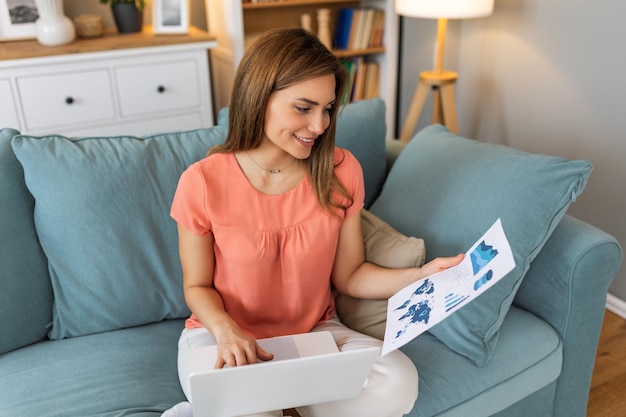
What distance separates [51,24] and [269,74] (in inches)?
70.2

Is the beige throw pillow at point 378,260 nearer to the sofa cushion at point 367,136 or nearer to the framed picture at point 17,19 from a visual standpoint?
the sofa cushion at point 367,136

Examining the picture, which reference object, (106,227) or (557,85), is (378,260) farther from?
(557,85)

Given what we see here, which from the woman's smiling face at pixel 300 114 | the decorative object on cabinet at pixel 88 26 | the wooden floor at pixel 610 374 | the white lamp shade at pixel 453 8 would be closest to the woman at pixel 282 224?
the woman's smiling face at pixel 300 114

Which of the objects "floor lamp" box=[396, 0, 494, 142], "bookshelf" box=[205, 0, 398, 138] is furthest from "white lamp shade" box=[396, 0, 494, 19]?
"bookshelf" box=[205, 0, 398, 138]

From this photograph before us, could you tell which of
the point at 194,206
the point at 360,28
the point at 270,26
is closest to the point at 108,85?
the point at 270,26

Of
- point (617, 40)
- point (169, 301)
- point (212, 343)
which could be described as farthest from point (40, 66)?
point (617, 40)

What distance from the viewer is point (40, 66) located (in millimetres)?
2463

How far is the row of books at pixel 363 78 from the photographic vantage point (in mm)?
3215

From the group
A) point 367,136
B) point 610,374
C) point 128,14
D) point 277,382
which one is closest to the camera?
point 277,382

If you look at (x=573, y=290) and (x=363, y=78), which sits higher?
(x=363, y=78)

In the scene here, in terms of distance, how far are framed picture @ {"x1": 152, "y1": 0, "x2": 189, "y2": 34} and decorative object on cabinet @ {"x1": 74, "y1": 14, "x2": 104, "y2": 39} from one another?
0.25 m

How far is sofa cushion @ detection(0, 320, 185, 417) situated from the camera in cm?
121

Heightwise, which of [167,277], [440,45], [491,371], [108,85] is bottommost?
[491,371]

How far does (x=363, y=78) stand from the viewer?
3.27m
